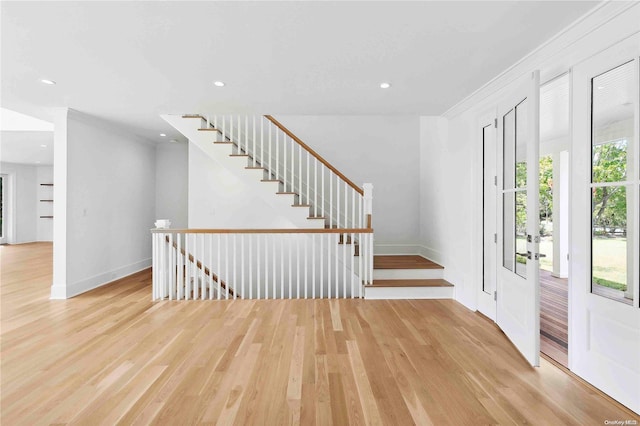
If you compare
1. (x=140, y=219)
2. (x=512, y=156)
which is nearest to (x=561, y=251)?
(x=512, y=156)

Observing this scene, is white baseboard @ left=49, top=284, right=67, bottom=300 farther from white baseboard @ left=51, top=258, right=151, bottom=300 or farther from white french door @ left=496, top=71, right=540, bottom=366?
white french door @ left=496, top=71, right=540, bottom=366

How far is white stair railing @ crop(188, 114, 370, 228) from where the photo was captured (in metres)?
4.48

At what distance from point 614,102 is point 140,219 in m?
6.79

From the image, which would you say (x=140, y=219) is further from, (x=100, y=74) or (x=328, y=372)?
(x=328, y=372)

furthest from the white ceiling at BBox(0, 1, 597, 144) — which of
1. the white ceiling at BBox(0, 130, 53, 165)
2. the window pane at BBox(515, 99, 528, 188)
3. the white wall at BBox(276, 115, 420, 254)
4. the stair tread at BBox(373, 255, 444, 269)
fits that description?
the white ceiling at BBox(0, 130, 53, 165)

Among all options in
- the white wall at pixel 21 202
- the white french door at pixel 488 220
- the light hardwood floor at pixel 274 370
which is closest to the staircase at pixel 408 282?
the light hardwood floor at pixel 274 370

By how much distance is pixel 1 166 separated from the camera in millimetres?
8750

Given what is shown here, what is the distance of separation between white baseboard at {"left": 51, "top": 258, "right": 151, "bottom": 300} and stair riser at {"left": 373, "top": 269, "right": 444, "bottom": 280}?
14.0 ft

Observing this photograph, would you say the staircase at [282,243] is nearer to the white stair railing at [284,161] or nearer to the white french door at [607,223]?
the white stair railing at [284,161]

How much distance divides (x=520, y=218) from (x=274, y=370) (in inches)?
97.6

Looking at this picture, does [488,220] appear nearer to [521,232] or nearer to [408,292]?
[521,232]

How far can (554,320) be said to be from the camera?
3232 millimetres

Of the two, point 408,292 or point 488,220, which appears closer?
point 488,220

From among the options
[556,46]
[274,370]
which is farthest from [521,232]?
[274,370]
